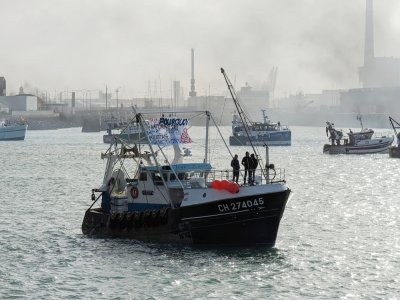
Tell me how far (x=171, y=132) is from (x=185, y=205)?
6404 millimetres

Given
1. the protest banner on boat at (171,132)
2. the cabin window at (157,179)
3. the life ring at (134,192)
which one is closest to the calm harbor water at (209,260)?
the life ring at (134,192)

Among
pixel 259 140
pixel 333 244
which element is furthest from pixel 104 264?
pixel 259 140

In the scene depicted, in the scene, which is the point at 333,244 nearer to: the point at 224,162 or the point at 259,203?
the point at 259,203

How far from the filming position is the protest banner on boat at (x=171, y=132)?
2053 inches

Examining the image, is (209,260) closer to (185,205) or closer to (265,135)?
(185,205)

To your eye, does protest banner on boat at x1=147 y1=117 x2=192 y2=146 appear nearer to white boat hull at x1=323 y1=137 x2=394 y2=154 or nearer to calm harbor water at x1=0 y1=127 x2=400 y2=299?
calm harbor water at x1=0 y1=127 x2=400 y2=299

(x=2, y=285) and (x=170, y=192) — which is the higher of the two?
(x=170, y=192)

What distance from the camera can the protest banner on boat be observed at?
52156 mm

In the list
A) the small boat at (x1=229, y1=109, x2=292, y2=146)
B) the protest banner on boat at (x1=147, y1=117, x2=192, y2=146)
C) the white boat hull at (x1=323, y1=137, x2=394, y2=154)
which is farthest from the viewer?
the small boat at (x1=229, y1=109, x2=292, y2=146)

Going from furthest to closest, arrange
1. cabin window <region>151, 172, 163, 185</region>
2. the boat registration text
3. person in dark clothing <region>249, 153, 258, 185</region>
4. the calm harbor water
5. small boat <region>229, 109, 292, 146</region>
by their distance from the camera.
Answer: small boat <region>229, 109, 292, 146</region> < cabin window <region>151, 172, 163, 185</region> < person in dark clothing <region>249, 153, 258, 185</region> < the boat registration text < the calm harbor water

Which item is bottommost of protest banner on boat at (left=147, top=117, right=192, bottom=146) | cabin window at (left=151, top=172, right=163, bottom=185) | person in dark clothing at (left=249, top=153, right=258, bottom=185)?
cabin window at (left=151, top=172, right=163, bottom=185)

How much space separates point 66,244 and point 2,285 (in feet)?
34.2

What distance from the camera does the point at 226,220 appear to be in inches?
1852

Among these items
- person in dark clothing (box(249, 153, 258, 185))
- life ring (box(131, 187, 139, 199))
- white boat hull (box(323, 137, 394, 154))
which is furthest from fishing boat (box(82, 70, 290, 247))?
white boat hull (box(323, 137, 394, 154))
